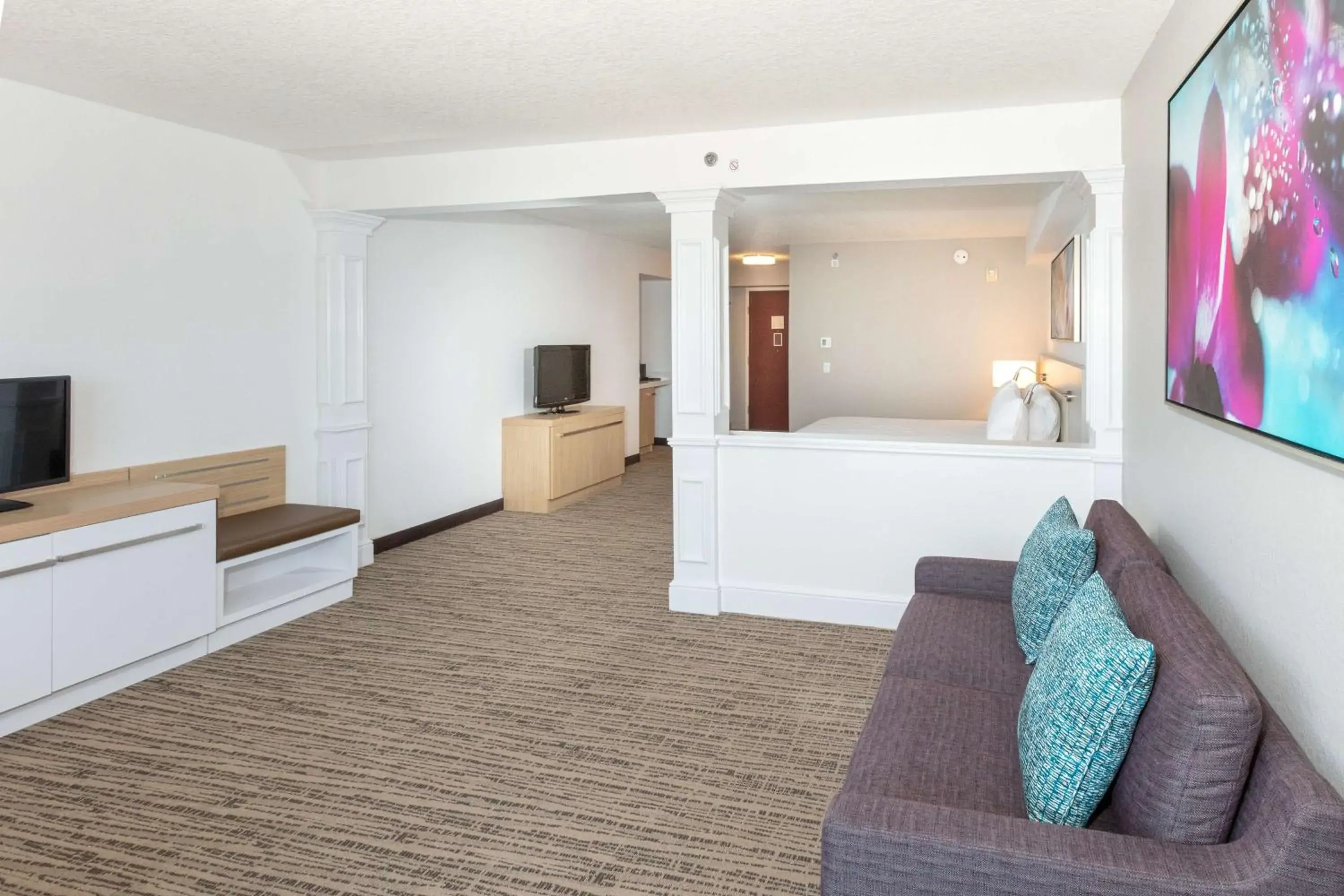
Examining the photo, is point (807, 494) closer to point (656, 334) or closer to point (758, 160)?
→ point (758, 160)

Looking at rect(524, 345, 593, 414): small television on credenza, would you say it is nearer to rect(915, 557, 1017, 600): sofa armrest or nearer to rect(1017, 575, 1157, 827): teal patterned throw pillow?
rect(915, 557, 1017, 600): sofa armrest

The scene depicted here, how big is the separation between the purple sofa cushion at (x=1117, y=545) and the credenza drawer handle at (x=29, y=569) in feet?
11.0

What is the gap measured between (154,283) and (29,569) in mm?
1598

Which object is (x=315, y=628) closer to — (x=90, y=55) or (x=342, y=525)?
(x=342, y=525)

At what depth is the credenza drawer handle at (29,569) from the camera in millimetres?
3154

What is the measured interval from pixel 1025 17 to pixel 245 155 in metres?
3.72

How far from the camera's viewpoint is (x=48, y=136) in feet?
12.6

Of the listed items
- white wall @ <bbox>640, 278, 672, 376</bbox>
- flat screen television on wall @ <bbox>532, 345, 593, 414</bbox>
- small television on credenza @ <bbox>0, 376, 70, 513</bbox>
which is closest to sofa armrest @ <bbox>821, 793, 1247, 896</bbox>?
small television on credenza @ <bbox>0, 376, 70, 513</bbox>

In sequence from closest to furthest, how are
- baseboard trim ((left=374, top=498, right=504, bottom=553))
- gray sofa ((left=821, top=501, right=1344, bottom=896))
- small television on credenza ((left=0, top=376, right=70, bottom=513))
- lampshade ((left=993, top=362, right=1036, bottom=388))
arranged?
gray sofa ((left=821, top=501, right=1344, bottom=896))
small television on credenza ((left=0, top=376, right=70, bottom=513))
baseboard trim ((left=374, top=498, right=504, bottom=553))
lampshade ((left=993, top=362, right=1036, bottom=388))

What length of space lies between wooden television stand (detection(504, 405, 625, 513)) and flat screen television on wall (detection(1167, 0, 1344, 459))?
546 cm

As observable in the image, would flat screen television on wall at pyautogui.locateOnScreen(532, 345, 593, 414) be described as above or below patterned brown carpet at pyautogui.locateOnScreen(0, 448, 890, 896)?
above

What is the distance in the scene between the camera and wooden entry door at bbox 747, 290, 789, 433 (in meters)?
11.5

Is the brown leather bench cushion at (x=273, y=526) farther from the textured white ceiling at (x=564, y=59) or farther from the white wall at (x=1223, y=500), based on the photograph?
the white wall at (x=1223, y=500)

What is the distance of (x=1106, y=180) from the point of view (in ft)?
12.7
